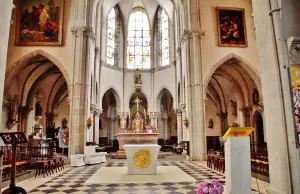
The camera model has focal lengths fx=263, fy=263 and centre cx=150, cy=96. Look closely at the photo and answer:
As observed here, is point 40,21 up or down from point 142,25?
down

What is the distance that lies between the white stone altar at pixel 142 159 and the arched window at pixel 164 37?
61.4 feet

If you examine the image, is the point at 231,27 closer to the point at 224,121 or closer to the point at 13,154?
the point at 224,121

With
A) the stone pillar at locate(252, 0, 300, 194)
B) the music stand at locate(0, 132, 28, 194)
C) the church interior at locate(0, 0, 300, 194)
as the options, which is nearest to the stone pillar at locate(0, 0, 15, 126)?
the church interior at locate(0, 0, 300, 194)

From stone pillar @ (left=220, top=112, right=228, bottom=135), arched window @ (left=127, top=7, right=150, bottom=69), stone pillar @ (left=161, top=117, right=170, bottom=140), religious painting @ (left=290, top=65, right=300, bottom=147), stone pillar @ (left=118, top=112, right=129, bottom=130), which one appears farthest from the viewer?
stone pillar @ (left=161, top=117, right=170, bottom=140)

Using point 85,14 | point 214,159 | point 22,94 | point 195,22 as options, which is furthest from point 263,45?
point 22,94

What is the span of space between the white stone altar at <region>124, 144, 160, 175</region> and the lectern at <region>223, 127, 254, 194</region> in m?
4.71

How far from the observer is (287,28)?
18.1 feet

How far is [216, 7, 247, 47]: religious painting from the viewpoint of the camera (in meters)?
17.0

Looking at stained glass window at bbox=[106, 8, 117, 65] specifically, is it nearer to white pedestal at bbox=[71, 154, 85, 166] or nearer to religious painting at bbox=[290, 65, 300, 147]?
white pedestal at bbox=[71, 154, 85, 166]

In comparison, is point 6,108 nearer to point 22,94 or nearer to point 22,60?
point 22,94

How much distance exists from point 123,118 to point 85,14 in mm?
12299

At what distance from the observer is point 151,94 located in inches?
1059

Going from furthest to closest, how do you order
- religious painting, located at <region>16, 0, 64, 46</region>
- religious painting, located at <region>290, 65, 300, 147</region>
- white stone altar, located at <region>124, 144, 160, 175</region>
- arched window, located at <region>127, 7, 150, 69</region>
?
arched window, located at <region>127, 7, 150, 69</region> < religious painting, located at <region>16, 0, 64, 46</region> < white stone altar, located at <region>124, 144, 160, 175</region> < religious painting, located at <region>290, 65, 300, 147</region>

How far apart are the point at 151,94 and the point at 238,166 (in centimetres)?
2277
